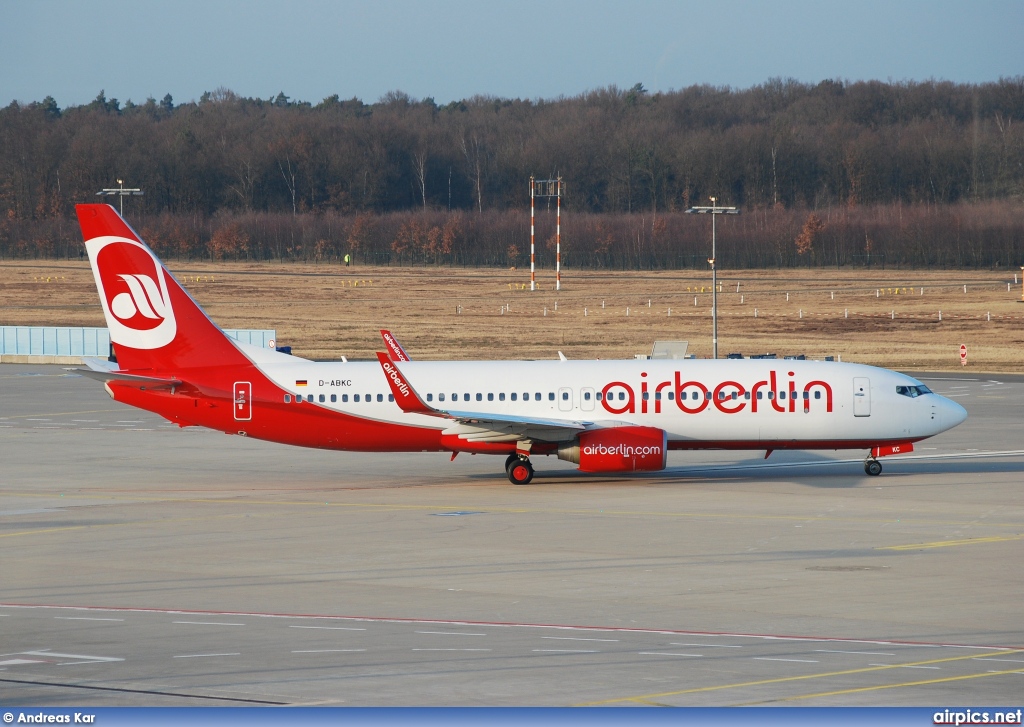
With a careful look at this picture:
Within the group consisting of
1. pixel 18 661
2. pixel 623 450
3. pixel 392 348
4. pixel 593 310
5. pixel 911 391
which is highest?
pixel 593 310

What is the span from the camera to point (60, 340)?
355 ft

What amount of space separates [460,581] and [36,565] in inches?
402

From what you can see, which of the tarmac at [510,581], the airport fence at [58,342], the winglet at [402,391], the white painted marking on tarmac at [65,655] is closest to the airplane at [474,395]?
the winglet at [402,391]

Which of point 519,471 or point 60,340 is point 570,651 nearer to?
point 519,471

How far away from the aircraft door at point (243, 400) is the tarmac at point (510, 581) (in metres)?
2.55

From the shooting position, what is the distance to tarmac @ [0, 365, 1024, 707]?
61.3 feet

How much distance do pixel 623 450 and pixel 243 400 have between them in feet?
42.6

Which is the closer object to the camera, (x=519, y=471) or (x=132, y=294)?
(x=519, y=471)

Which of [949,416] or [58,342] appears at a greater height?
[58,342]

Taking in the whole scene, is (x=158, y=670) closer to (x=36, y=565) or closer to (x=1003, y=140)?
(x=36, y=565)

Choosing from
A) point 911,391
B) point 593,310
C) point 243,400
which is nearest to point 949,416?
point 911,391

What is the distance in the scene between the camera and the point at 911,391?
43906 mm

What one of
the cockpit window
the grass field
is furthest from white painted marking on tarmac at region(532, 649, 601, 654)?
the grass field

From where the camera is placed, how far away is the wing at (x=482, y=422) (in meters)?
41.2
